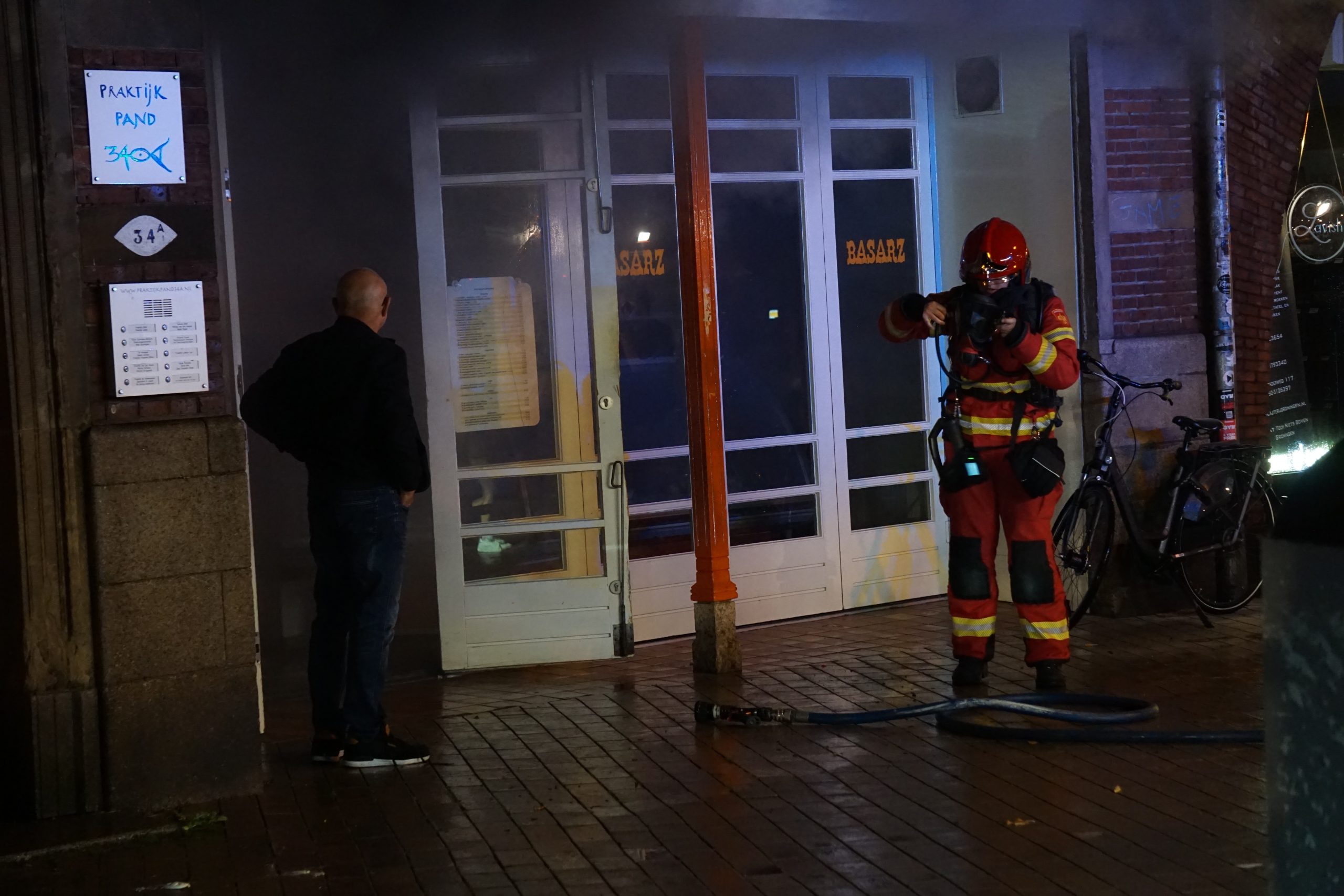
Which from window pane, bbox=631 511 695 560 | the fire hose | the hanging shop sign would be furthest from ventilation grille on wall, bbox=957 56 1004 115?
the fire hose

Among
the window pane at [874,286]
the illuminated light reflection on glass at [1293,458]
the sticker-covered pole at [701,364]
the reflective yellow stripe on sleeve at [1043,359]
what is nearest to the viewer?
the reflective yellow stripe on sleeve at [1043,359]

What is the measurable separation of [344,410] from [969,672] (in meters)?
3.04

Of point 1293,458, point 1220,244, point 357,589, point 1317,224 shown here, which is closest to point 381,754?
point 357,589

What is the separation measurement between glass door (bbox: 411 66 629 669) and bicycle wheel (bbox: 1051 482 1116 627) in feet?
7.57

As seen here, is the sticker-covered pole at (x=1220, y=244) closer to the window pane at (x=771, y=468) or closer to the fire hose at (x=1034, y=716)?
the window pane at (x=771, y=468)

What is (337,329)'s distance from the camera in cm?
582

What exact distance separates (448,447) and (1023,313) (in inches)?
111

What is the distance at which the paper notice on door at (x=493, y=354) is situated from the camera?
24.9ft

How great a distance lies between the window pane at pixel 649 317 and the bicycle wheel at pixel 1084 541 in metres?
2.07

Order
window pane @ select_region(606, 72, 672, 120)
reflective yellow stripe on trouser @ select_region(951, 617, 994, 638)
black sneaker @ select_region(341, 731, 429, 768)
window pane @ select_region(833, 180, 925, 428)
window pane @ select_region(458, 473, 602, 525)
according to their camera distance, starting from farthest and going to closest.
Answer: window pane @ select_region(833, 180, 925, 428) < window pane @ select_region(606, 72, 672, 120) < window pane @ select_region(458, 473, 602, 525) < reflective yellow stripe on trouser @ select_region(951, 617, 994, 638) < black sneaker @ select_region(341, 731, 429, 768)

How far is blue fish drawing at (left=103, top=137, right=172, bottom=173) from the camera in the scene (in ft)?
17.6

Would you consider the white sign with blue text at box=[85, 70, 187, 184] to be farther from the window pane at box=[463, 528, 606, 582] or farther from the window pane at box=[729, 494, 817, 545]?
the window pane at box=[729, 494, 817, 545]

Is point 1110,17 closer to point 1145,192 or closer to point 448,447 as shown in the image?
point 1145,192

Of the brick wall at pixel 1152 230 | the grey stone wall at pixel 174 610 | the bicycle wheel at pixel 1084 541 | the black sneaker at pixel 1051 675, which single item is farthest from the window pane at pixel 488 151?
the black sneaker at pixel 1051 675
